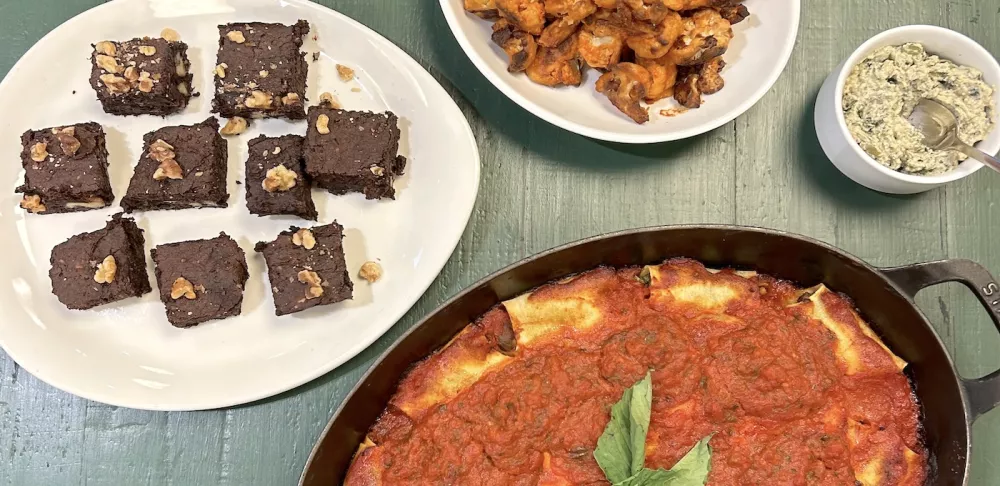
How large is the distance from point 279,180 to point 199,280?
41cm

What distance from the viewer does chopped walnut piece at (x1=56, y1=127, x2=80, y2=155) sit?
2309mm

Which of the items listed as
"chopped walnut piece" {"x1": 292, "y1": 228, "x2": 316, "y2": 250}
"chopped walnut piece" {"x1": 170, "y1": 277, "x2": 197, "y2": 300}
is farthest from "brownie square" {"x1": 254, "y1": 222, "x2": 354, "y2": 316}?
"chopped walnut piece" {"x1": 170, "y1": 277, "x2": 197, "y2": 300}

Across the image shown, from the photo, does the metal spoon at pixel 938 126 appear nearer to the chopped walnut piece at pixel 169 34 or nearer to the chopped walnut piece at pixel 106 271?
the chopped walnut piece at pixel 169 34

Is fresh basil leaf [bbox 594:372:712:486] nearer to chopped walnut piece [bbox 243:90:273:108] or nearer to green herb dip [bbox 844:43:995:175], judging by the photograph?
green herb dip [bbox 844:43:995:175]

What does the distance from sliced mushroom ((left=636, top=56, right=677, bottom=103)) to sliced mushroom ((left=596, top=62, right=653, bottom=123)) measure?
0.02 meters

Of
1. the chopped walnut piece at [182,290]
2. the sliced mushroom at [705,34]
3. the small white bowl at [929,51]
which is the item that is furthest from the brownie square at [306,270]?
the small white bowl at [929,51]

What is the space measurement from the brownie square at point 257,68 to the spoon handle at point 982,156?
6.97 ft

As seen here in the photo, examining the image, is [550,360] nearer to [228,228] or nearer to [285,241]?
[285,241]

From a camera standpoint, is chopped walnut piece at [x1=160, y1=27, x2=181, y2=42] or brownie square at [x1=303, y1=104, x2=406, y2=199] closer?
brownie square at [x1=303, y1=104, x2=406, y2=199]

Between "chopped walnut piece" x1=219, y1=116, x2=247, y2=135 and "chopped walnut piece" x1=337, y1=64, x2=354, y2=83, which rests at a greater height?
"chopped walnut piece" x1=337, y1=64, x2=354, y2=83

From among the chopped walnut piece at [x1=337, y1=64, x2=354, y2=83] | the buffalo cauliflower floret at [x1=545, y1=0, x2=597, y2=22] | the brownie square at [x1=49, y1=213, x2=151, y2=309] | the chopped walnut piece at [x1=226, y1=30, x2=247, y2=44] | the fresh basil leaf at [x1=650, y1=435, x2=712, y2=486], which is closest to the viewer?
the fresh basil leaf at [x1=650, y1=435, x2=712, y2=486]

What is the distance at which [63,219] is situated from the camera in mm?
2451

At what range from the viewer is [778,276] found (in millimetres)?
Result: 2332

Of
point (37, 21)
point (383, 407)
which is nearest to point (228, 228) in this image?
point (383, 407)
